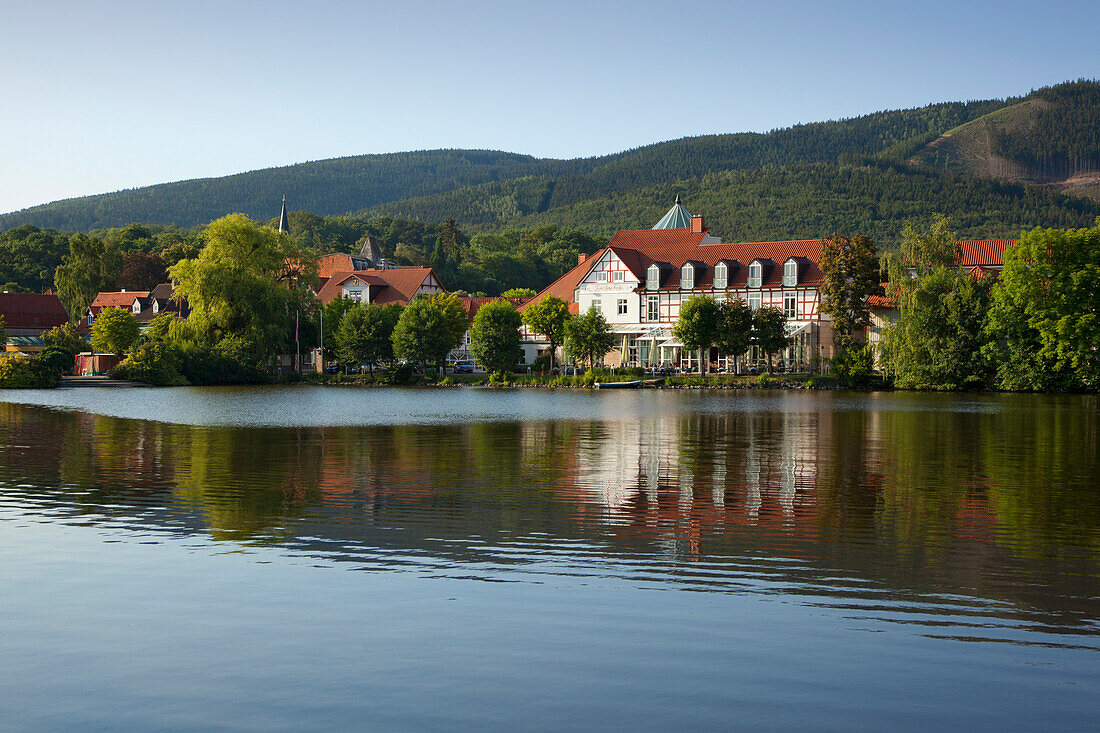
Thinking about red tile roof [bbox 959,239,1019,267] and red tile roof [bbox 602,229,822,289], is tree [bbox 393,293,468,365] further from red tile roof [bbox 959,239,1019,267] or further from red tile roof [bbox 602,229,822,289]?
red tile roof [bbox 959,239,1019,267]

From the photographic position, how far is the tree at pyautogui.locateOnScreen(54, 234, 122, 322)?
99.2 m

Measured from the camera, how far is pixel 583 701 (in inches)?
252

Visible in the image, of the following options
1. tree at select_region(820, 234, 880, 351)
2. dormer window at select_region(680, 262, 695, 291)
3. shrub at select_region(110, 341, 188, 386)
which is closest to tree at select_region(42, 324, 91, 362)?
shrub at select_region(110, 341, 188, 386)

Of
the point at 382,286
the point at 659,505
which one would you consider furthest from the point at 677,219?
the point at 659,505

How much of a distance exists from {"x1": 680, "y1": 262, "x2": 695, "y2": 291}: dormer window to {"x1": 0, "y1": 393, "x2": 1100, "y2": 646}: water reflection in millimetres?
46641

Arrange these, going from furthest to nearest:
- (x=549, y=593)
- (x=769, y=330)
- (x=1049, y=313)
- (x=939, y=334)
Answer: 1. (x=769, y=330)
2. (x=939, y=334)
3. (x=1049, y=313)
4. (x=549, y=593)

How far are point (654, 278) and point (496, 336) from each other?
14.3 m

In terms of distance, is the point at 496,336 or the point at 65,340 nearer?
the point at 65,340

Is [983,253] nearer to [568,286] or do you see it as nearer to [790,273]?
[790,273]

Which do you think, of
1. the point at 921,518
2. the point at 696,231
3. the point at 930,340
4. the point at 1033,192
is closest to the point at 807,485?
the point at 921,518

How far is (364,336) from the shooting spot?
7306 centimetres

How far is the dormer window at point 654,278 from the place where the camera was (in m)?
76.3

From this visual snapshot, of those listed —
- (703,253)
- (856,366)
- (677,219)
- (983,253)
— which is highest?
(677,219)

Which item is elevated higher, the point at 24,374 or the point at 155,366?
the point at 155,366
